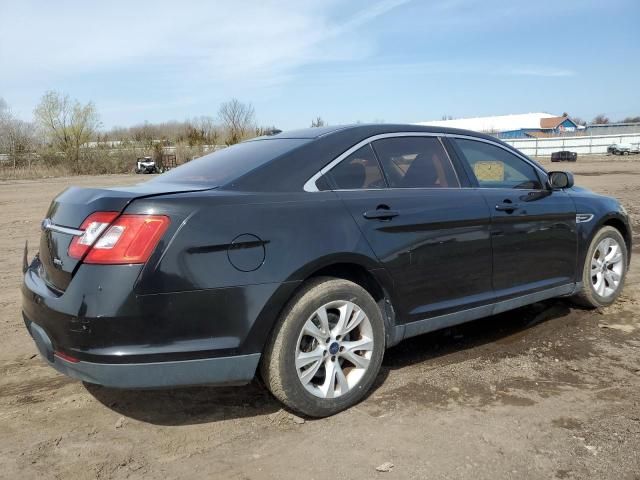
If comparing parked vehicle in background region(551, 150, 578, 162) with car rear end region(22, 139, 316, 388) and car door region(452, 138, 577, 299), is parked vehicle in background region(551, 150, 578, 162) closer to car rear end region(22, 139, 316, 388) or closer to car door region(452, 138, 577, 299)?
car door region(452, 138, 577, 299)

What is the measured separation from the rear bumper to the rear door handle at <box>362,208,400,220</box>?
105 centimetres

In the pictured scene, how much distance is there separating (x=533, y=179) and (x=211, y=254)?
2977mm

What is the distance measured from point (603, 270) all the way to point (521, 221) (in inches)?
58.0

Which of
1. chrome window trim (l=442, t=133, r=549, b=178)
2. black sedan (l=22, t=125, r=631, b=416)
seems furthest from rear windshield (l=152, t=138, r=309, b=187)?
chrome window trim (l=442, t=133, r=549, b=178)

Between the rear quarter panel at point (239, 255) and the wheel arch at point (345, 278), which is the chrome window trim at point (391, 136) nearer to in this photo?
the rear quarter panel at point (239, 255)

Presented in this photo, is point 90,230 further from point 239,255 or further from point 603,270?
point 603,270

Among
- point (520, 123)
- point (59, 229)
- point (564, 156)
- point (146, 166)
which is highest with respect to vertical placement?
point (520, 123)

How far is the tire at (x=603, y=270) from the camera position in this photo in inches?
195

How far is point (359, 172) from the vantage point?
138 inches

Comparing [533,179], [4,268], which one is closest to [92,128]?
[4,268]

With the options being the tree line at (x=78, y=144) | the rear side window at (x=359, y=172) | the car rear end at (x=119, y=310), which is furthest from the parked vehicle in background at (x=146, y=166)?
the car rear end at (x=119, y=310)

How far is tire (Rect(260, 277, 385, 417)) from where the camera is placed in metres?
2.99

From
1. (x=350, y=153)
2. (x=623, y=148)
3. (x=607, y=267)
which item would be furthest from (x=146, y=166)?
(x=350, y=153)

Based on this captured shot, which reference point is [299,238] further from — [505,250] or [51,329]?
[505,250]
